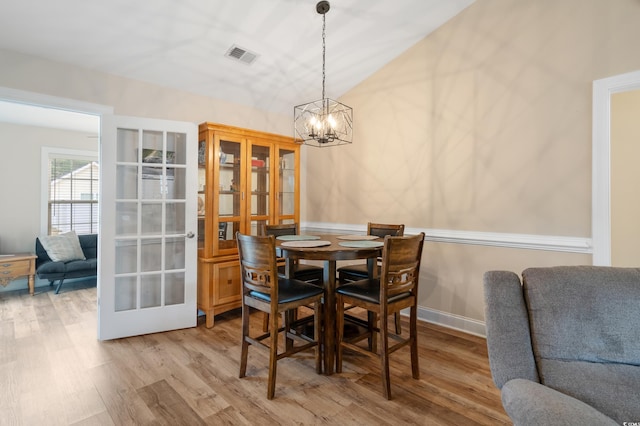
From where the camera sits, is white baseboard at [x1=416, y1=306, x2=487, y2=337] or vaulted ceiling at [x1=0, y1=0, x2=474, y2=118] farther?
white baseboard at [x1=416, y1=306, x2=487, y2=337]

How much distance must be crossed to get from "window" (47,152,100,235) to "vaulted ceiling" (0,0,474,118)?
10.1 feet

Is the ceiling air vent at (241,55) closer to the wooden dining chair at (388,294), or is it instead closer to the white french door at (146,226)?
the white french door at (146,226)

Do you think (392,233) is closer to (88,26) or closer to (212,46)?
(212,46)

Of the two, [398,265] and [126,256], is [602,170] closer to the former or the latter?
[398,265]

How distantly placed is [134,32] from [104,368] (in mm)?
2573

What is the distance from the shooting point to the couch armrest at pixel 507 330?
1.17 m

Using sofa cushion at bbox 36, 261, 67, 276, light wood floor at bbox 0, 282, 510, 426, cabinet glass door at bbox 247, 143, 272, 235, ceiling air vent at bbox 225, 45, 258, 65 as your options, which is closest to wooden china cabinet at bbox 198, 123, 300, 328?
cabinet glass door at bbox 247, 143, 272, 235

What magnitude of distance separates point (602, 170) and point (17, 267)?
630 centimetres

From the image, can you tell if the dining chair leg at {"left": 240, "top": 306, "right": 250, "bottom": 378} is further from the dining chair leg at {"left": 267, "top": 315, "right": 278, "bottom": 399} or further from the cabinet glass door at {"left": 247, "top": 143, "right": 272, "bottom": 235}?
the cabinet glass door at {"left": 247, "top": 143, "right": 272, "bottom": 235}

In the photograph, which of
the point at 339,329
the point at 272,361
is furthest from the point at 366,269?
the point at 272,361

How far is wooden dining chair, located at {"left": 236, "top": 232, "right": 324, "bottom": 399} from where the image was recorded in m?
1.97

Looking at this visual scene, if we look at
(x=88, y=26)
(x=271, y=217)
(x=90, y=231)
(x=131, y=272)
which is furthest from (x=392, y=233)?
(x=90, y=231)

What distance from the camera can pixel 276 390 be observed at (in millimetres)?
2047

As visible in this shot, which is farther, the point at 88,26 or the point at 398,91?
the point at 398,91
